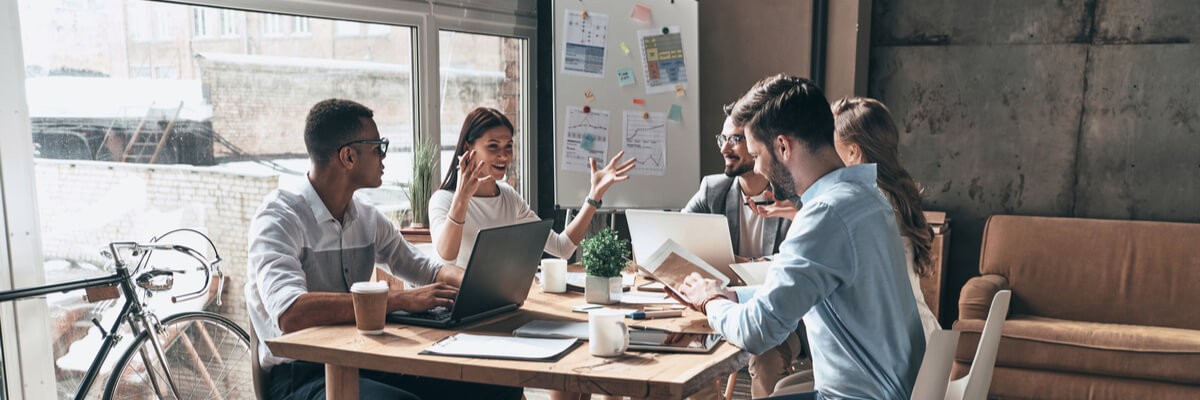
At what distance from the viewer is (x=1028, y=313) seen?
4.38 metres

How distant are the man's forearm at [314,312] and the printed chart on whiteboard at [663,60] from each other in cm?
263

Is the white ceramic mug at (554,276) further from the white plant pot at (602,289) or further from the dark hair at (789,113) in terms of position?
the dark hair at (789,113)

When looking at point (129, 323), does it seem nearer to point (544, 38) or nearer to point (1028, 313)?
point (544, 38)

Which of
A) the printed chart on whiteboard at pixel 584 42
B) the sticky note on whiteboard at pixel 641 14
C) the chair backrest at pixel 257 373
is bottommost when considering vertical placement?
the chair backrest at pixel 257 373

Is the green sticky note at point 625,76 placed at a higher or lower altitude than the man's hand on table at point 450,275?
higher

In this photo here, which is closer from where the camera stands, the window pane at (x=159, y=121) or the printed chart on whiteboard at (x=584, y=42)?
the window pane at (x=159, y=121)

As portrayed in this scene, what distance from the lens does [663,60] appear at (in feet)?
15.0

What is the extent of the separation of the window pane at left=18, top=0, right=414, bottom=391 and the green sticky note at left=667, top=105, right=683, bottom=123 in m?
1.46

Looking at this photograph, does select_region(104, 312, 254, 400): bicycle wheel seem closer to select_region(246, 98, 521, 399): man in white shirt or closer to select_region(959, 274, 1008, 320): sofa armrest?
select_region(246, 98, 521, 399): man in white shirt

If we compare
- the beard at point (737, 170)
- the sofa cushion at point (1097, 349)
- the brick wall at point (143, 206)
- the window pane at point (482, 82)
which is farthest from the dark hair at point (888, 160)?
the brick wall at point (143, 206)

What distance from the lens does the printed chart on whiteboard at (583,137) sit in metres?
4.49

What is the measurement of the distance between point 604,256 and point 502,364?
0.66 m

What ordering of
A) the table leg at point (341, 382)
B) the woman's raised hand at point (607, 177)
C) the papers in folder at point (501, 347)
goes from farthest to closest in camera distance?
the woman's raised hand at point (607, 177) < the table leg at point (341, 382) < the papers in folder at point (501, 347)

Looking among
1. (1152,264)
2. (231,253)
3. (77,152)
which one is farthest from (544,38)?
(1152,264)
